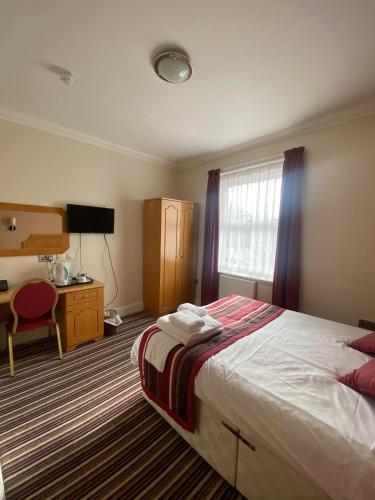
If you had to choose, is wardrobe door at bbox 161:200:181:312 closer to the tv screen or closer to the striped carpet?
the tv screen

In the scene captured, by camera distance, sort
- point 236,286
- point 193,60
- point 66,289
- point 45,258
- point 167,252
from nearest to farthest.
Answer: point 193,60
point 66,289
point 45,258
point 236,286
point 167,252

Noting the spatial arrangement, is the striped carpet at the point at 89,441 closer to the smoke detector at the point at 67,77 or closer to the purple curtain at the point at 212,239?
the purple curtain at the point at 212,239

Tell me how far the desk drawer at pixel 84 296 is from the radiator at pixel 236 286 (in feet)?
5.74

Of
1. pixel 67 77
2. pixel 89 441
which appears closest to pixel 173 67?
pixel 67 77

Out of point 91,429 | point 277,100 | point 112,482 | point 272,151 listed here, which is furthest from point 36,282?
point 272,151

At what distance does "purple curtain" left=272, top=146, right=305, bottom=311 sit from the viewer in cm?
252

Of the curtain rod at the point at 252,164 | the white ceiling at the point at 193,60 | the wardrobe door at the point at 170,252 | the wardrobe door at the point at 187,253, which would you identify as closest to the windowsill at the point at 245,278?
the wardrobe door at the point at 187,253

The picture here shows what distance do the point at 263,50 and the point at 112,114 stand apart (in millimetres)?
1558

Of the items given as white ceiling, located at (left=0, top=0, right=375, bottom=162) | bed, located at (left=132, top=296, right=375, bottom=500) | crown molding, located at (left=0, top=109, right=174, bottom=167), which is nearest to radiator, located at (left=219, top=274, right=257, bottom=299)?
bed, located at (left=132, top=296, right=375, bottom=500)

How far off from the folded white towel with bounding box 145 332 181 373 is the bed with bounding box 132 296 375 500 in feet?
0.94

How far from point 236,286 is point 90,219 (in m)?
2.26

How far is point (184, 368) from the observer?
4.33 ft

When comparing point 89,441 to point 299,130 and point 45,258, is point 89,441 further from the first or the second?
point 299,130

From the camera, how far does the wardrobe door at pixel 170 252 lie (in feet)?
10.9
